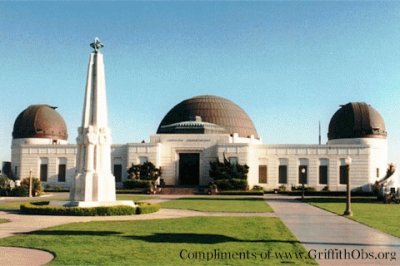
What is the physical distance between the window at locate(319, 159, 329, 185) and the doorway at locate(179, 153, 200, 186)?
16070 mm

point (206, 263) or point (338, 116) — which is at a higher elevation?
point (338, 116)

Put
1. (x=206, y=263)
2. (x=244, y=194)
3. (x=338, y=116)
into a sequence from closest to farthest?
(x=206, y=263) → (x=244, y=194) → (x=338, y=116)

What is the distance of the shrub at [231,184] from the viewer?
59.3 m

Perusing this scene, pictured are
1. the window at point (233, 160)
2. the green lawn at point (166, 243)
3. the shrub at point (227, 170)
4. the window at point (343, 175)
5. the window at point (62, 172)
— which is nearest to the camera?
the green lawn at point (166, 243)

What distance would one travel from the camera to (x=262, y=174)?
65.9m

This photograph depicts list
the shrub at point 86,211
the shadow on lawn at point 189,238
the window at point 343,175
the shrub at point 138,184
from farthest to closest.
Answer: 1. the window at point 343,175
2. the shrub at point 138,184
3. the shrub at point 86,211
4. the shadow on lawn at point 189,238

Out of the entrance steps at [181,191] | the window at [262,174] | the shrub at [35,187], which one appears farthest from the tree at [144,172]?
the window at [262,174]

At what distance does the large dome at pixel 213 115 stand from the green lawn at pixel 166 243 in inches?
2022

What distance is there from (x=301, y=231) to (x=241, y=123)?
59498mm

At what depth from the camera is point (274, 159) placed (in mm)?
65812

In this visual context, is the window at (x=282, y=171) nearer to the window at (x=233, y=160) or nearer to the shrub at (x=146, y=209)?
the window at (x=233, y=160)

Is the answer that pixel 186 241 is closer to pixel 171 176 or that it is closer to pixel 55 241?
pixel 55 241

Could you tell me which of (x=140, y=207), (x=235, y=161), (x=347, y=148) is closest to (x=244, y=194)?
(x=235, y=161)

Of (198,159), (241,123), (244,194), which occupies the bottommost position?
(244,194)
